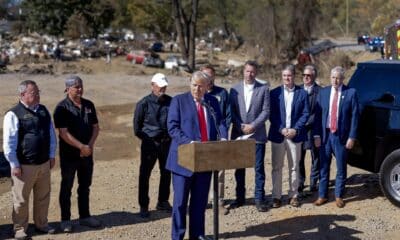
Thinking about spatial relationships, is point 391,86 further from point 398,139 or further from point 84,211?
point 84,211

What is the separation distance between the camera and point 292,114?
312 inches

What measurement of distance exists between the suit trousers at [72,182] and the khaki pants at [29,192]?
22cm

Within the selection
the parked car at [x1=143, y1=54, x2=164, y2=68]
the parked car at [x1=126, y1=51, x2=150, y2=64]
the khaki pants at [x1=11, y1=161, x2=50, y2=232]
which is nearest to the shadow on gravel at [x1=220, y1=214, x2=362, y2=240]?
the khaki pants at [x1=11, y1=161, x2=50, y2=232]

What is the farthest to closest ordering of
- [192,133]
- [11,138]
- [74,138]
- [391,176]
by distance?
[391,176]
[74,138]
[11,138]
[192,133]

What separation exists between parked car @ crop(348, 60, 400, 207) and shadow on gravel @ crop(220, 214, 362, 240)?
2.58ft

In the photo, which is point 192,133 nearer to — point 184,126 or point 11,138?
point 184,126

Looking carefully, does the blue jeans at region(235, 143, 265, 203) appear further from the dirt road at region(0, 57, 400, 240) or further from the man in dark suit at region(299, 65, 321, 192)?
the man in dark suit at region(299, 65, 321, 192)

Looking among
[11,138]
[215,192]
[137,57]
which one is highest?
[11,138]

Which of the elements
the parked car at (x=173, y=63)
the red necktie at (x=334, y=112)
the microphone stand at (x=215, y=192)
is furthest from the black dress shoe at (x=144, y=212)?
the parked car at (x=173, y=63)

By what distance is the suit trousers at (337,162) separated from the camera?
26.5ft

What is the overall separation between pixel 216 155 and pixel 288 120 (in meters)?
2.45

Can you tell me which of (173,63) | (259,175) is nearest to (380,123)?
(259,175)

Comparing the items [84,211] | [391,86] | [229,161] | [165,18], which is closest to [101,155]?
[84,211]

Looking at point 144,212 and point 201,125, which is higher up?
point 201,125
